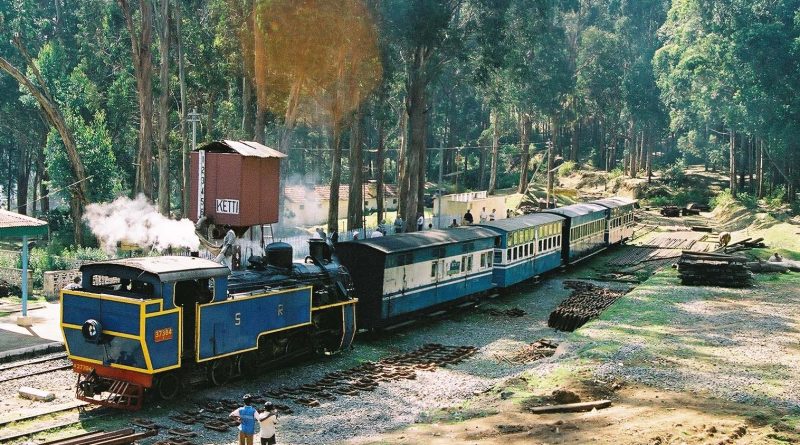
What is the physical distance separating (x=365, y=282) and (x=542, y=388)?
7082 mm

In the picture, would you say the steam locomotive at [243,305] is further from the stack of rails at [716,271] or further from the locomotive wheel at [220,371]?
the stack of rails at [716,271]

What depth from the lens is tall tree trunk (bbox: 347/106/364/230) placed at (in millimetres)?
43750

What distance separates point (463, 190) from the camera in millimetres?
82438

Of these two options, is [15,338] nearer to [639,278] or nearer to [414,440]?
[414,440]

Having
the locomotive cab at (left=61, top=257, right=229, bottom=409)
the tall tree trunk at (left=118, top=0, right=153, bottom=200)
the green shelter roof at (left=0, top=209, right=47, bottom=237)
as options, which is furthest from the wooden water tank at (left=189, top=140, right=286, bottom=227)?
the locomotive cab at (left=61, top=257, right=229, bottom=409)

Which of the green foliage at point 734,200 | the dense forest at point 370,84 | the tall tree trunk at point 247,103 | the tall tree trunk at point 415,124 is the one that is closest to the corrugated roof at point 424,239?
the dense forest at point 370,84

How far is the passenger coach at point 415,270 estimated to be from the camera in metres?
22.4

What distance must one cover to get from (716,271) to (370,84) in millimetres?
19284

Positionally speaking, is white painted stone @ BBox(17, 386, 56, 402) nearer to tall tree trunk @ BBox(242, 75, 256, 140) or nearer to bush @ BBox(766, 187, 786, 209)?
tall tree trunk @ BBox(242, 75, 256, 140)

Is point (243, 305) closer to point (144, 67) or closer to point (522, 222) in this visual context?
point (144, 67)

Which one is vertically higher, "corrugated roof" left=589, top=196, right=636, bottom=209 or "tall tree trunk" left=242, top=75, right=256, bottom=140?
"tall tree trunk" left=242, top=75, right=256, bottom=140

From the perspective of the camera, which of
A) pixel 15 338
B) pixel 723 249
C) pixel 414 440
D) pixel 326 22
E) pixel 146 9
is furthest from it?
pixel 723 249

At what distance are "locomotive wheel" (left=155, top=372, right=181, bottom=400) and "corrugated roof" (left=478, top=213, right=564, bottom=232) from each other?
1625 centimetres

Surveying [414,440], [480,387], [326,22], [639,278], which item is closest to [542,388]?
[480,387]
